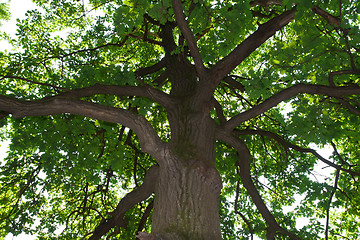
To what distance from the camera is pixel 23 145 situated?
5.27m

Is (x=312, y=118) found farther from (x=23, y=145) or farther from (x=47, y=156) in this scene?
(x=23, y=145)

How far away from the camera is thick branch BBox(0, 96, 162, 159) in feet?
11.8

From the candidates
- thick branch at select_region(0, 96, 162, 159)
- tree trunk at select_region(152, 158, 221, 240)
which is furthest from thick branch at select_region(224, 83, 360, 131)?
thick branch at select_region(0, 96, 162, 159)

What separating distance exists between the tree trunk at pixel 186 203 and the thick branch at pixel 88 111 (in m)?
0.40

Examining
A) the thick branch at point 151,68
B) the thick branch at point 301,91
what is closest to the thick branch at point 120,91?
the thick branch at point 301,91

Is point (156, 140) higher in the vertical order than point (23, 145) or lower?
lower

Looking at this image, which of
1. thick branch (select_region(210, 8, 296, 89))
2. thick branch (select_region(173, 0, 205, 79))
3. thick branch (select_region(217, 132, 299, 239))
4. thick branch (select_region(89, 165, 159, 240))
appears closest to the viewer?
thick branch (select_region(173, 0, 205, 79))

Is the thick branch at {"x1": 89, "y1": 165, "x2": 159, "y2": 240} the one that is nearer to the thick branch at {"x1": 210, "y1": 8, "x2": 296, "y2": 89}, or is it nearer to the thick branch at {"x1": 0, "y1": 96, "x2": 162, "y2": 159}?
the thick branch at {"x1": 0, "y1": 96, "x2": 162, "y2": 159}

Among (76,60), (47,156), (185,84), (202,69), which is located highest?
(76,60)

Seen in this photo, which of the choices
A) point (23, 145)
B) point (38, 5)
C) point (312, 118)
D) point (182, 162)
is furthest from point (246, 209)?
point (38, 5)

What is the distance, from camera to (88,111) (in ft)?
12.4

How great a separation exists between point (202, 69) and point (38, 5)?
23.3 feet

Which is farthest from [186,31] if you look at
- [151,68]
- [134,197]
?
[151,68]

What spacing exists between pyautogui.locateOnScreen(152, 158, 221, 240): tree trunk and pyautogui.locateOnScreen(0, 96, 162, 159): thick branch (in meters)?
0.40
